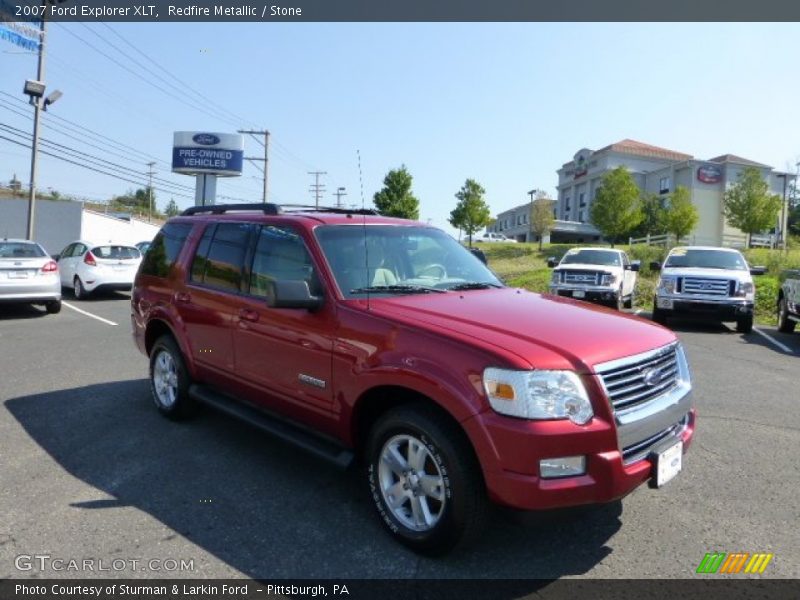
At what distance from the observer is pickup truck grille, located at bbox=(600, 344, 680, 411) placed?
295 centimetres

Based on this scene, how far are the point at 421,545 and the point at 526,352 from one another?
3.83 feet

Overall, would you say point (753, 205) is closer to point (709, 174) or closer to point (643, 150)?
point (709, 174)

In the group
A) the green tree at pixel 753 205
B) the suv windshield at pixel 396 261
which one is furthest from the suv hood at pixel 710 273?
the green tree at pixel 753 205

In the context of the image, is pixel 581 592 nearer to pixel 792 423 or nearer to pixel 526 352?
pixel 526 352

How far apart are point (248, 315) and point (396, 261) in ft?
3.70

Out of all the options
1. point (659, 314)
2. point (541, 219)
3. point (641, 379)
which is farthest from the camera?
point (541, 219)

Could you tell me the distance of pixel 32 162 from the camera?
21.7 meters

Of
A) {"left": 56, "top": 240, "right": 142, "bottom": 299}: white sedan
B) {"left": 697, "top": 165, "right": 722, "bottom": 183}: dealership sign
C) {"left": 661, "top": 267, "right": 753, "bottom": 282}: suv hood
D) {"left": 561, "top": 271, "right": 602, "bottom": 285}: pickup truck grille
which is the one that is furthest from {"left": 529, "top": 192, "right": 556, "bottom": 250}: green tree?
{"left": 56, "top": 240, "right": 142, "bottom": 299}: white sedan

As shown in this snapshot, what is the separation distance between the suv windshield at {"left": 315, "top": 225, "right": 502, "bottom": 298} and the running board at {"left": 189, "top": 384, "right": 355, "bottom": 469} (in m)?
0.94

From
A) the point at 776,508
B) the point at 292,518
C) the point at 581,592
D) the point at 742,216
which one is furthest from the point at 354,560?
the point at 742,216

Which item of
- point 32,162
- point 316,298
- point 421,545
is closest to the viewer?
point 421,545

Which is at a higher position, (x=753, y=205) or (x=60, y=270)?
(x=753, y=205)

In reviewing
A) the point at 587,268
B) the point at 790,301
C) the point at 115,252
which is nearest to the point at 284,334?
the point at 790,301

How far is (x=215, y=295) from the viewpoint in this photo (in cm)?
470
